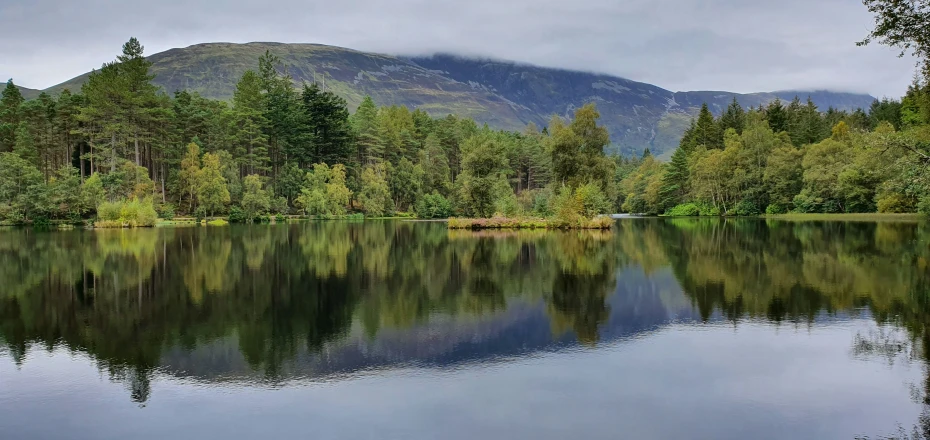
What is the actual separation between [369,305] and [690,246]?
76.3 ft

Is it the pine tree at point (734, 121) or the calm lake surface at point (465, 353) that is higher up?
the pine tree at point (734, 121)

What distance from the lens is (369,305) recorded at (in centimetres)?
1466

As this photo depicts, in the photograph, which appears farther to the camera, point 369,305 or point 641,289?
point 641,289

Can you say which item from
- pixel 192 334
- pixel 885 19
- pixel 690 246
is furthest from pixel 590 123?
pixel 192 334

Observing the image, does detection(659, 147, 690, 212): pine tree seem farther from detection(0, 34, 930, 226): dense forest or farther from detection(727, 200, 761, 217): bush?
detection(727, 200, 761, 217): bush

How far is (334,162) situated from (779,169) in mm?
61924

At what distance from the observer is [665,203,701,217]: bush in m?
86.4

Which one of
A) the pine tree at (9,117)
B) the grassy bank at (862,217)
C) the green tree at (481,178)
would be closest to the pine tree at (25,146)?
the pine tree at (9,117)

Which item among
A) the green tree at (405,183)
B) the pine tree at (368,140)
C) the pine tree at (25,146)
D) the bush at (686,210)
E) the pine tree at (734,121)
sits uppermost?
the pine tree at (734,121)

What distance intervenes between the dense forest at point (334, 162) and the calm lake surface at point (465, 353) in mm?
30986

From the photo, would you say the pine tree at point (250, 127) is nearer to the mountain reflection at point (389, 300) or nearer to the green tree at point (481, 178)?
the green tree at point (481, 178)

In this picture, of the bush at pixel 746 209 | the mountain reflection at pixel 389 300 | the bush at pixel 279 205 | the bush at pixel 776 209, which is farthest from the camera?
the bush at pixel 746 209

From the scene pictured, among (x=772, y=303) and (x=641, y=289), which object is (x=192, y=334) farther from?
(x=772, y=303)

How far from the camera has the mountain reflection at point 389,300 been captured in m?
10.6
